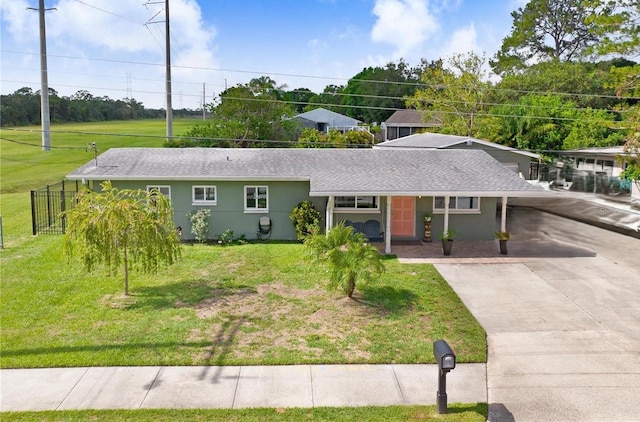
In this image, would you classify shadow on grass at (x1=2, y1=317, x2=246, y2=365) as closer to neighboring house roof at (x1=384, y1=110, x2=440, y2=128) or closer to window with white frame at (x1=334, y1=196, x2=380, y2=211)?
window with white frame at (x1=334, y1=196, x2=380, y2=211)

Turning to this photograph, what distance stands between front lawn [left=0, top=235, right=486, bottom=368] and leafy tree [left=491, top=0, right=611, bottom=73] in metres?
51.5

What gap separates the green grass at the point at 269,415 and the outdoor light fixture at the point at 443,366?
159 millimetres

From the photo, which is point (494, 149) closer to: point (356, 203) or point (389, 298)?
point (356, 203)

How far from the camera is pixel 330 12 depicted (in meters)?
29.3

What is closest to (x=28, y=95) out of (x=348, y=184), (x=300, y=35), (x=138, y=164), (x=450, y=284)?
(x=300, y=35)

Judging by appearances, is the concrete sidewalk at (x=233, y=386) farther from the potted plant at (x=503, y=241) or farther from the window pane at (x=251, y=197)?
the window pane at (x=251, y=197)

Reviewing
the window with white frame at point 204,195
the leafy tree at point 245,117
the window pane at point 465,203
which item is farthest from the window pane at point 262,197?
the leafy tree at point 245,117

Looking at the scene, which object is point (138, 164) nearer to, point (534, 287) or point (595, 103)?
point (534, 287)

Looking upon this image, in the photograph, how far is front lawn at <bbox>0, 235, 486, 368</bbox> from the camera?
949 cm

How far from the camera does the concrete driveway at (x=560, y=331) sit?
25.8ft

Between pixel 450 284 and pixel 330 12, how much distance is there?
21.1m

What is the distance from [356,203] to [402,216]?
1.85 meters

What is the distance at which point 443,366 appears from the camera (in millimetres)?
7246

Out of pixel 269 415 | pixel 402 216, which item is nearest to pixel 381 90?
pixel 402 216
